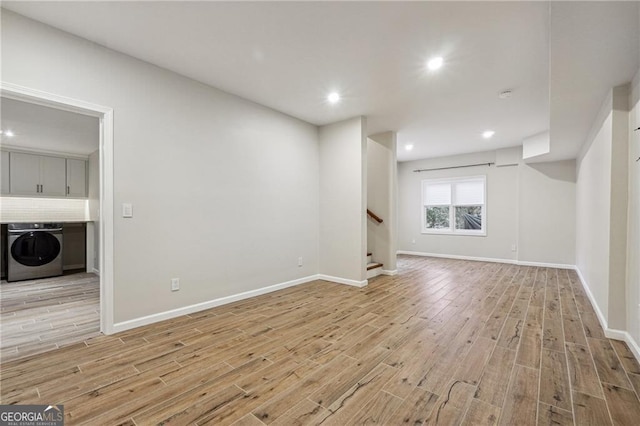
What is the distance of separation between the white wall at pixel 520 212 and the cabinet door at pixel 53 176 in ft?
28.0

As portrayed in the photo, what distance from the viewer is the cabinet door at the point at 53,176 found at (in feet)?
17.8

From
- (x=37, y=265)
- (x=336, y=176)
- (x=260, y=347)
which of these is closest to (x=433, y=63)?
(x=336, y=176)

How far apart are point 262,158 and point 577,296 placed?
4836 millimetres

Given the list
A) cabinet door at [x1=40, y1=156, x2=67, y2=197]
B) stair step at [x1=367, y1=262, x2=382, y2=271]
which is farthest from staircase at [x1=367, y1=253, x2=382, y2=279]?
cabinet door at [x1=40, y1=156, x2=67, y2=197]

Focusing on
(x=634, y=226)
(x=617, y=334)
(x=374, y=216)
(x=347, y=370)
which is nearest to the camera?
(x=347, y=370)

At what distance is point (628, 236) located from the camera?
97.0 inches

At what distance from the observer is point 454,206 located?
23.7 ft

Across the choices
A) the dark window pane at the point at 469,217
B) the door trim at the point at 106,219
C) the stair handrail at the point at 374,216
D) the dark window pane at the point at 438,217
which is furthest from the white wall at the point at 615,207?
the door trim at the point at 106,219

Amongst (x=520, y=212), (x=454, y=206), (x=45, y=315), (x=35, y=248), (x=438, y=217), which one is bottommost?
(x=45, y=315)

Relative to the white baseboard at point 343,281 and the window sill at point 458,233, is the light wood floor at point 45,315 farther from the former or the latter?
the window sill at point 458,233

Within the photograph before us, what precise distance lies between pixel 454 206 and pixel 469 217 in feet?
1.47

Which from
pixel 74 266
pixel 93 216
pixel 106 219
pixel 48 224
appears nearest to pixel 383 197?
pixel 106 219

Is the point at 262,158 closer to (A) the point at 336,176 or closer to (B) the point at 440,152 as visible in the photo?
(A) the point at 336,176

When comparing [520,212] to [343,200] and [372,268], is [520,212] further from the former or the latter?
[343,200]
